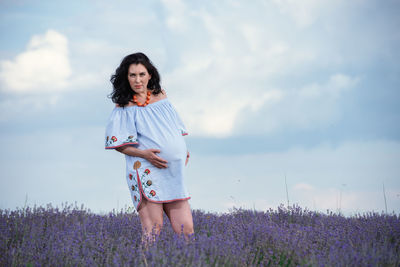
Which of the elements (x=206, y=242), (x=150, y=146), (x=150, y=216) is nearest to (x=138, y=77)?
(x=150, y=146)

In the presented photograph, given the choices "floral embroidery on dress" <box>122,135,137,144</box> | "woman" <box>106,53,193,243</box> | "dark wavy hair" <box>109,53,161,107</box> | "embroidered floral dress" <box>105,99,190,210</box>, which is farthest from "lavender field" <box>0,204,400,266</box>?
"dark wavy hair" <box>109,53,161,107</box>

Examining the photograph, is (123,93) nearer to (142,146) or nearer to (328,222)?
(142,146)

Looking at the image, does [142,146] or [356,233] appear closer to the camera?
[142,146]

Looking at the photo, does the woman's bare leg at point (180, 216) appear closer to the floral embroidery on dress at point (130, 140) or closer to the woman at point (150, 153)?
the woman at point (150, 153)

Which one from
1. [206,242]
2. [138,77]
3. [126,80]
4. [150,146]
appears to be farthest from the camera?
[126,80]

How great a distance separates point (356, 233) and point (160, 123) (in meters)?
2.22

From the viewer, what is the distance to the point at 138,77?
11.7ft

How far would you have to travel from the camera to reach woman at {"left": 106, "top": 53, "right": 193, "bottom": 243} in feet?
11.0

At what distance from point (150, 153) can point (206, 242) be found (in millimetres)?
786

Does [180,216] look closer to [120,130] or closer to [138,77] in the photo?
[120,130]

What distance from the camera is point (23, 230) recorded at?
4.36m

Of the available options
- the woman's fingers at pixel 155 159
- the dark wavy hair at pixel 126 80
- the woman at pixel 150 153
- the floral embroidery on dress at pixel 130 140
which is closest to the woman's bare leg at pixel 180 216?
the woman at pixel 150 153

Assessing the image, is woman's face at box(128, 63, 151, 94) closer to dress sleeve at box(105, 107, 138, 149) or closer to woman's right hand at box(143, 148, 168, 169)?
dress sleeve at box(105, 107, 138, 149)

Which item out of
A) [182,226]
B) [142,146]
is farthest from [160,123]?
[182,226]
